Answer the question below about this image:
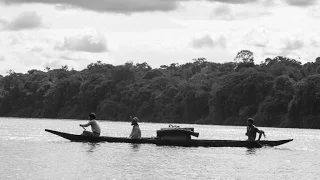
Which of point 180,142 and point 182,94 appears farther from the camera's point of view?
A: point 182,94

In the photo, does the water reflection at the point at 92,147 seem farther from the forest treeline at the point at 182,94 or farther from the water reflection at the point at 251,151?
the forest treeline at the point at 182,94

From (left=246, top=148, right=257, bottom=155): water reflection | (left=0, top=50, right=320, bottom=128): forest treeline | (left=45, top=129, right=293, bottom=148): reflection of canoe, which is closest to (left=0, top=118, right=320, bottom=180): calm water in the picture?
(left=246, top=148, right=257, bottom=155): water reflection

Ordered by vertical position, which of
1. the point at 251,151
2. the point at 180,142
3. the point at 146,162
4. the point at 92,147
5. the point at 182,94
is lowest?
the point at 146,162

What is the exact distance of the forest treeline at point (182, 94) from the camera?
354 feet

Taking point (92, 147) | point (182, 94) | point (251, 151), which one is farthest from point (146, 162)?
point (182, 94)

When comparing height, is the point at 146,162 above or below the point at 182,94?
below

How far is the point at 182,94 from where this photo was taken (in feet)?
429

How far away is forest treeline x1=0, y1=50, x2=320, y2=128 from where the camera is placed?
108m

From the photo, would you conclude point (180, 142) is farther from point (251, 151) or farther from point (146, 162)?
point (146, 162)

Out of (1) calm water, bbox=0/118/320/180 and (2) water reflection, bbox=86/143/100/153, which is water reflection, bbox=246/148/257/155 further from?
(2) water reflection, bbox=86/143/100/153

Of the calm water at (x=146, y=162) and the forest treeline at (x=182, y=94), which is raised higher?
the forest treeline at (x=182, y=94)

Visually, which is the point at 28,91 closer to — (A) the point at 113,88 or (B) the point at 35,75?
(B) the point at 35,75

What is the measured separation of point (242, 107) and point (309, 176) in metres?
84.0

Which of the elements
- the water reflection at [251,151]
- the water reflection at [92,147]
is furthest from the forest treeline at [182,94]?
the water reflection at [92,147]
